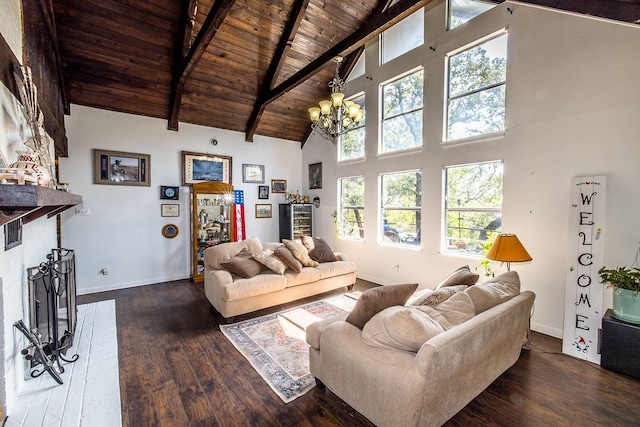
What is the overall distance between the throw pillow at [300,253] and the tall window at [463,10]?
401 cm

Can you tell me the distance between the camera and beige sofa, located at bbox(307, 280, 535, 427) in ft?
4.97

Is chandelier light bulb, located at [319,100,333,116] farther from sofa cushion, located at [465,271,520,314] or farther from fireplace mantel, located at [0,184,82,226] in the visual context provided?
fireplace mantel, located at [0,184,82,226]

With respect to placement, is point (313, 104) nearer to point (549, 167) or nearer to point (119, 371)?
point (549, 167)

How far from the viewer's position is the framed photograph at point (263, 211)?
21.1ft

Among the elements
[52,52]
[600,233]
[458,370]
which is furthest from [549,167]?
[52,52]

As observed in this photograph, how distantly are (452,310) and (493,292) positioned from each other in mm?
480

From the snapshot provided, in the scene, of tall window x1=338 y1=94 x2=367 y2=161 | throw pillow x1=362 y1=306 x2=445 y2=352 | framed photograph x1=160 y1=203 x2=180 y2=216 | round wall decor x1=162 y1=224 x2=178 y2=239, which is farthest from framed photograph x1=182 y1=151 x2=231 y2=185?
throw pillow x1=362 y1=306 x2=445 y2=352

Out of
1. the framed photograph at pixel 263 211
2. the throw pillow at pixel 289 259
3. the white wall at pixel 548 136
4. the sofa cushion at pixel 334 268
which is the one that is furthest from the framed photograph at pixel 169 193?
the white wall at pixel 548 136

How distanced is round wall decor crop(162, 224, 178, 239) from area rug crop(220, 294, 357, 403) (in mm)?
2796

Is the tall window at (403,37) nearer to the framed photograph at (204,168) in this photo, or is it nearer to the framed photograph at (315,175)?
the framed photograph at (315,175)

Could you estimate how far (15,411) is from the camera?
1962 mm

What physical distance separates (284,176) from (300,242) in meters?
2.82

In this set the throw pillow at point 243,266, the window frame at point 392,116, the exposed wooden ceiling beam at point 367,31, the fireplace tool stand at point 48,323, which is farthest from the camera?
the window frame at point 392,116

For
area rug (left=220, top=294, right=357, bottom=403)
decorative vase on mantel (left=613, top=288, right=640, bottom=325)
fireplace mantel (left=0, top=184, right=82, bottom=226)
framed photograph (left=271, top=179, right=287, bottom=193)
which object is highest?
framed photograph (left=271, top=179, right=287, bottom=193)
